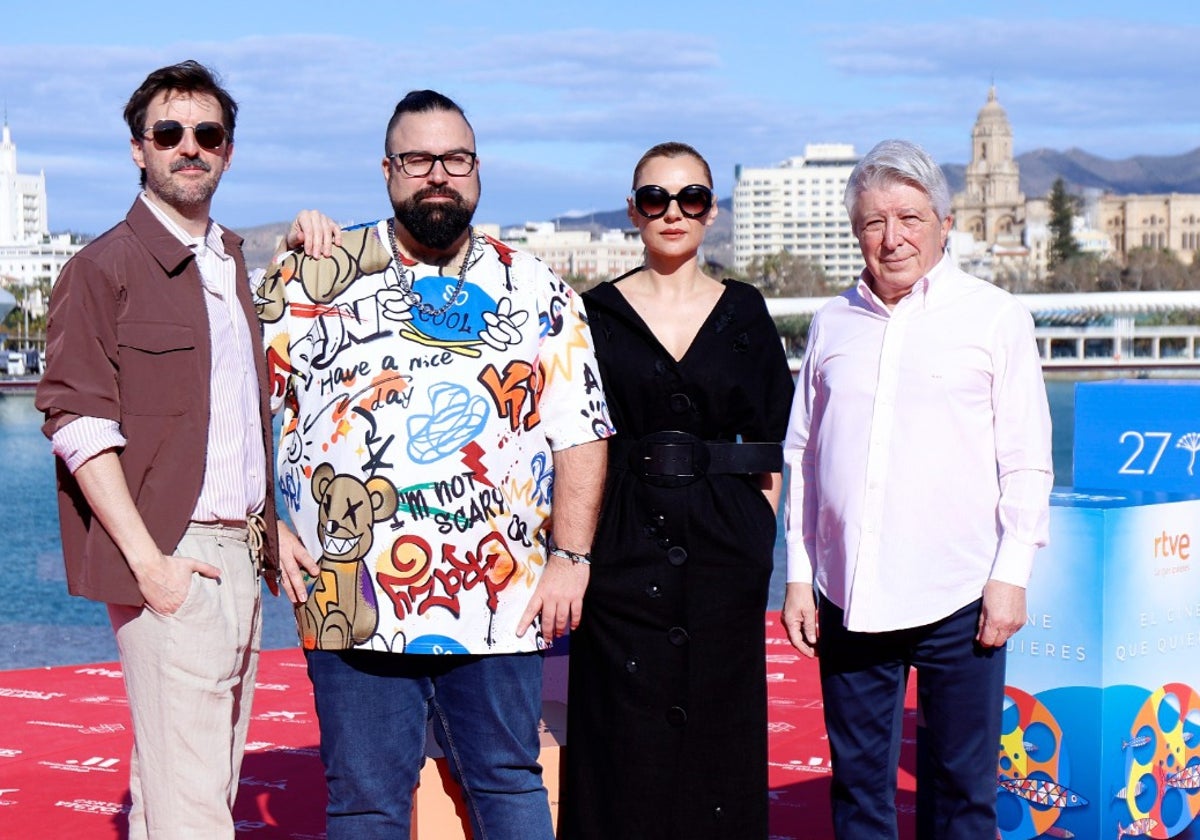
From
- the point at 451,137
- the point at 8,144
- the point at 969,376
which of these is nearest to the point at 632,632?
the point at 969,376

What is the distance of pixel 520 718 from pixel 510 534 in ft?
0.97

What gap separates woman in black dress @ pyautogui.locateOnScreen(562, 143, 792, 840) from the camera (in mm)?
2730

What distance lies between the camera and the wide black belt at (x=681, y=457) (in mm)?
2725

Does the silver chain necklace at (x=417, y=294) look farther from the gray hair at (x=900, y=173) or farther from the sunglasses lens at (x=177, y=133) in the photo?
the gray hair at (x=900, y=173)

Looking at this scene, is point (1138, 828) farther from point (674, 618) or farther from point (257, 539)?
point (257, 539)

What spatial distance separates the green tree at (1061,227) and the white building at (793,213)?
59.1m

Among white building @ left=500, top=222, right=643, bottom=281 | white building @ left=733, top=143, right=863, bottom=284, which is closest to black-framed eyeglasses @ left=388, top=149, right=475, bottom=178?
white building @ left=500, top=222, right=643, bottom=281

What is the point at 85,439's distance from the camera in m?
2.29

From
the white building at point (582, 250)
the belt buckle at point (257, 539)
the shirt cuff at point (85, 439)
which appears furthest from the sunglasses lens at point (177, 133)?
the white building at point (582, 250)

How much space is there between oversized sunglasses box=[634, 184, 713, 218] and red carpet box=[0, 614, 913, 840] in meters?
1.62

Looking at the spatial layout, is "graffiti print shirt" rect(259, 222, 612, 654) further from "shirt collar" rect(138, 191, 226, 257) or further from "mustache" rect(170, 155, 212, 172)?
"mustache" rect(170, 155, 212, 172)

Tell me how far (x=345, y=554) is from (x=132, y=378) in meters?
0.42

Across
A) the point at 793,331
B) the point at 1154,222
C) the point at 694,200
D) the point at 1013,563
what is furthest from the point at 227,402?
the point at 1154,222

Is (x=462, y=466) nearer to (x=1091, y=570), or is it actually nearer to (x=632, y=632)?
(x=632, y=632)
